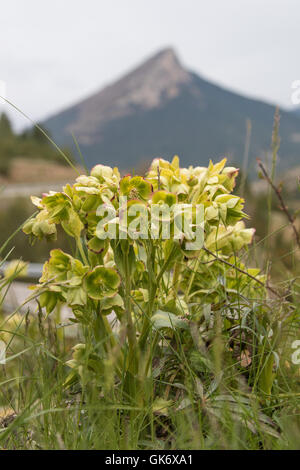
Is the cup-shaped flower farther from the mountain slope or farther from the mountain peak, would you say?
the mountain peak

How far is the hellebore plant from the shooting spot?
849 mm

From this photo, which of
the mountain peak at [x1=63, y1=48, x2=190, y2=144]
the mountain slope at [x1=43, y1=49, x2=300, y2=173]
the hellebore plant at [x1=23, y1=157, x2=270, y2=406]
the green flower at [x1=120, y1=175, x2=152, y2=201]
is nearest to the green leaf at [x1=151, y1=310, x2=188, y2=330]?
the hellebore plant at [x1=23, y1=157, x2=270, y2=406]

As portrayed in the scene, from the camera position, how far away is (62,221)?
3.13ft

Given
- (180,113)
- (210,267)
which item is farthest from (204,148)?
(210,267)

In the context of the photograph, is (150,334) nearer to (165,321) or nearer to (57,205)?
(165,321)

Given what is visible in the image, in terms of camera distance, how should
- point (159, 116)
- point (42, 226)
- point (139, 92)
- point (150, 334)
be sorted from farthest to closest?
point (139, 92)
point (159, 116)
point (42, 226)
point (150, 334)

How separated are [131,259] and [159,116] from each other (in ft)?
381

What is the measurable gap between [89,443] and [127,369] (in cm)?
19

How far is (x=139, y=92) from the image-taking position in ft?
398

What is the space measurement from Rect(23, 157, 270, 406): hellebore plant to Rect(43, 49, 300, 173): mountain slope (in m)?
86.4

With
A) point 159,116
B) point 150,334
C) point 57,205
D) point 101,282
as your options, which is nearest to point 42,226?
point 57,205

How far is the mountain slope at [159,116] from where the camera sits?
94812 mm
